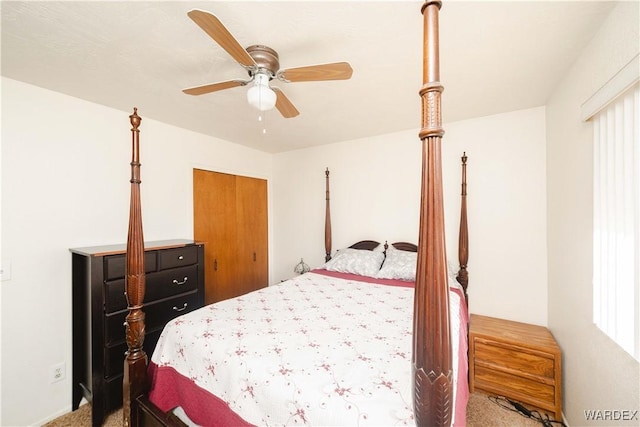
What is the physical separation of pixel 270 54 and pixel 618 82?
1671mm

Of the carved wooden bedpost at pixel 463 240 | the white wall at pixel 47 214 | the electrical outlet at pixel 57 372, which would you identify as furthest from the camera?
the carved wooden bedpost at pixel 463 240

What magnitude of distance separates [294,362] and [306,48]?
5.33 ft

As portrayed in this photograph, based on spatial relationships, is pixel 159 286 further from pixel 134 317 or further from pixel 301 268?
pixel 301 268

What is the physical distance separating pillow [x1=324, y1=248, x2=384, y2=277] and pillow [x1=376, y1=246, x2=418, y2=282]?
84 millimetres

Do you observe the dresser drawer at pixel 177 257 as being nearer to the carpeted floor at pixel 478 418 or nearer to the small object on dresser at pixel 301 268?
the carpeted floor at pixel 478 418

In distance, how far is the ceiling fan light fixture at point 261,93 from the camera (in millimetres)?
1348

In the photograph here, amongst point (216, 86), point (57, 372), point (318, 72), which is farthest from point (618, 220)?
point (57, 372)

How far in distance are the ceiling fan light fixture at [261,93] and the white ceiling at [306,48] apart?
21 cm

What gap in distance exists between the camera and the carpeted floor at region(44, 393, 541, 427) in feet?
5.83

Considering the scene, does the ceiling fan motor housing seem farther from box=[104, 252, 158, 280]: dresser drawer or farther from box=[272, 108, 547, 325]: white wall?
box=[272, 108, 547, 325]: white wall

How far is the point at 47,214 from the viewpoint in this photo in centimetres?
192

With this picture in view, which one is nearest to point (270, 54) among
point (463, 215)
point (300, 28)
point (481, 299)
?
point (300, 28)

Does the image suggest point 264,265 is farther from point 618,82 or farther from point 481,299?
point 618,82

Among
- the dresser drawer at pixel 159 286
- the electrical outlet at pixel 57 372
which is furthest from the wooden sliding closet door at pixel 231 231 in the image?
the electrical outlet at pixel 57 372
